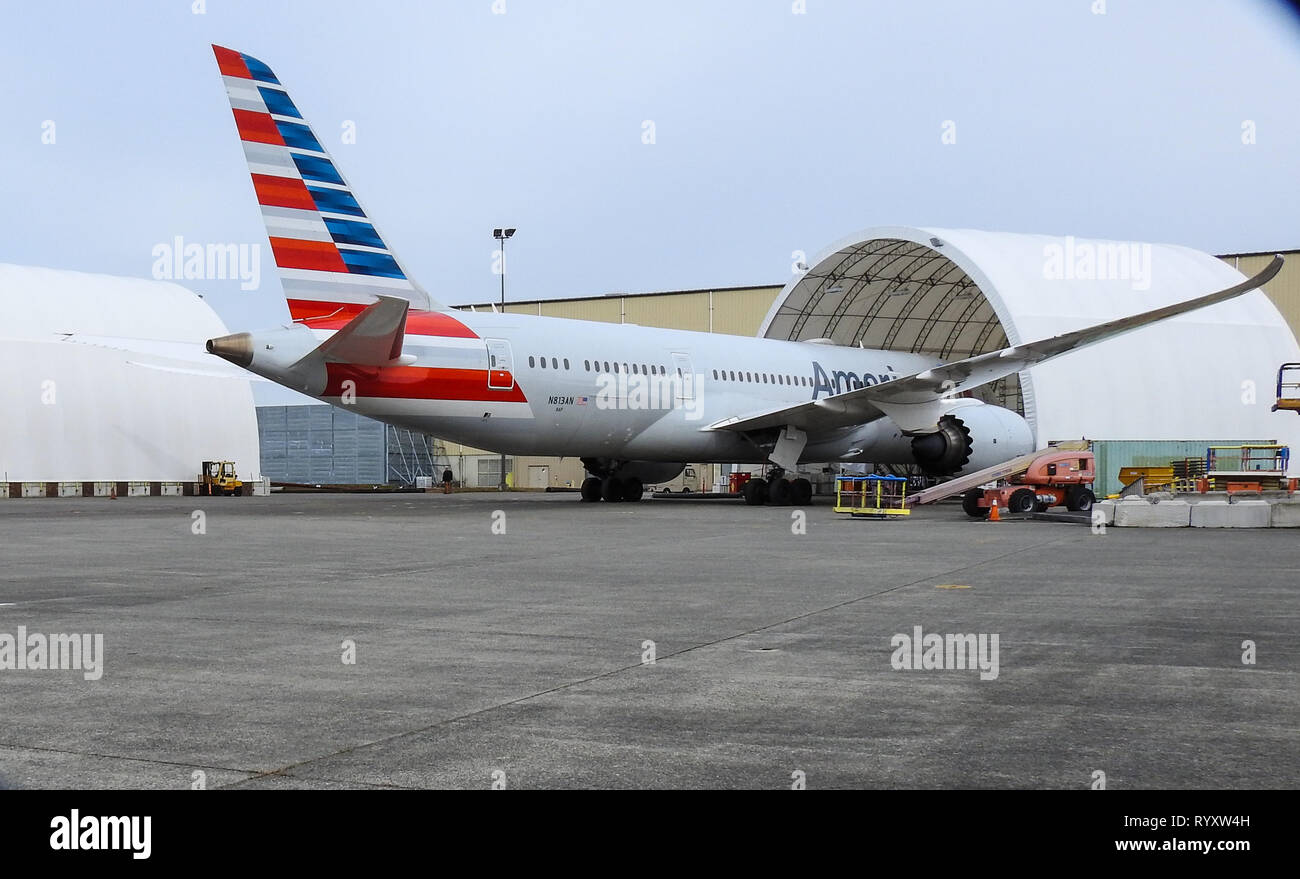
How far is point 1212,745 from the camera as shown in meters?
5.31

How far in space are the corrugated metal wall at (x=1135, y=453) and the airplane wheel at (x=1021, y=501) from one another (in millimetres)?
12483

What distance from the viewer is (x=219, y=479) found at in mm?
47188

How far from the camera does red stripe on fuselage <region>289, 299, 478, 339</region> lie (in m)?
23.8

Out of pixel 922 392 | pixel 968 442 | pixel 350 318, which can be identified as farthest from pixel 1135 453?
pixel 350 318

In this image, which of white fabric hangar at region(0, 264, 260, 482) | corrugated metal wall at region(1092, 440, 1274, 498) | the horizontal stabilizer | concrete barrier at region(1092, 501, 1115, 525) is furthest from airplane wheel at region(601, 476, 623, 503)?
corrugated metal wall at region(1092, 440, 1274, 498)

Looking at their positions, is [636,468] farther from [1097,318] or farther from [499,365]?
[1097,318]

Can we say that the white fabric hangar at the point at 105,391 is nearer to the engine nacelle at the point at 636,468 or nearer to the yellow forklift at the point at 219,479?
the yellow forklift at the point at 219,479

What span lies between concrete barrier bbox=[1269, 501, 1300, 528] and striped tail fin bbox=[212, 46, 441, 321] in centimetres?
1736

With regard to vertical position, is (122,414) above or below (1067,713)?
above

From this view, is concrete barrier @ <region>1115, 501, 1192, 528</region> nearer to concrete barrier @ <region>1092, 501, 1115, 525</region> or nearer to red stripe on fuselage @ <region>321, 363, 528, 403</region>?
concrete barrier @ <region>1092, 501, 1115, 525</region>
